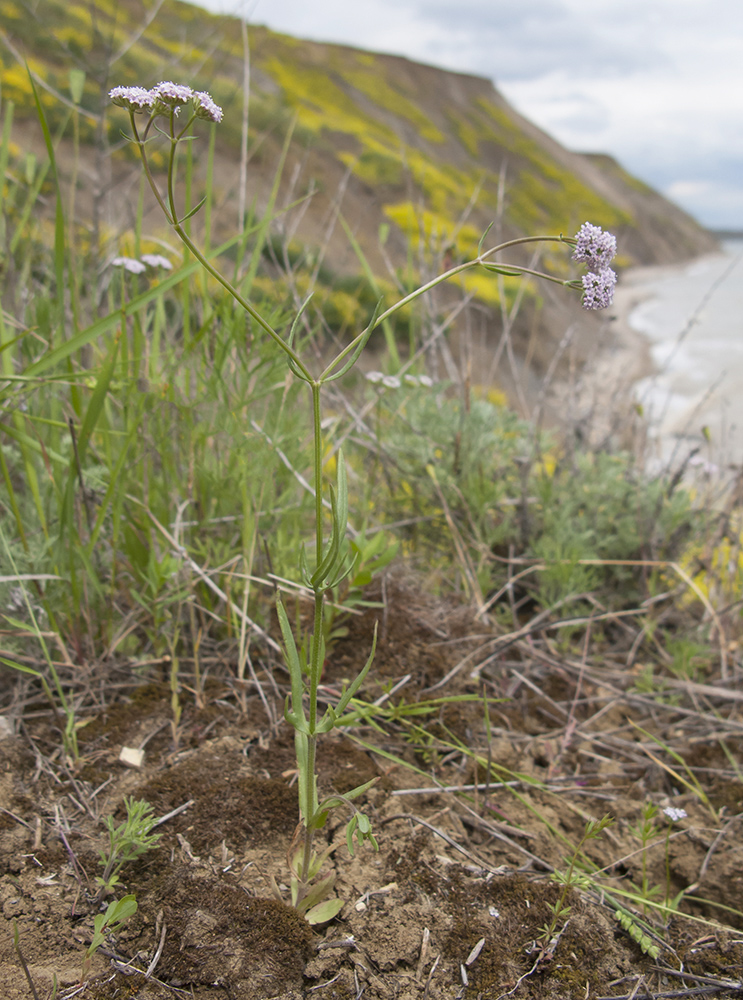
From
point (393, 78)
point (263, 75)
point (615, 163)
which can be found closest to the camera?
point (263, 75)

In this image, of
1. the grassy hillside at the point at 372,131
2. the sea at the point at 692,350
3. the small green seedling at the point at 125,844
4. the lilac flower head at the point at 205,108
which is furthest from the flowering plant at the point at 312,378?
the sea at the point at 692,350

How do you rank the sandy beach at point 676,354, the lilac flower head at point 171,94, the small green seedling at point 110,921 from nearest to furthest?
the lilac flower head at point 171,94 < the small green seedling at point 110,921 < the sandy beach at point 676,354

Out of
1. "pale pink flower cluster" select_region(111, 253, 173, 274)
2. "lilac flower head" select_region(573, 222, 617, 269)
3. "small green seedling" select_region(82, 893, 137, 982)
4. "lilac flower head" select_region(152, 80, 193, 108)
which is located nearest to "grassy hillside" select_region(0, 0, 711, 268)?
"pale pink flower cluster" select_region(111, 253, 173, 274)

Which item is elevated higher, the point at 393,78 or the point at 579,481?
the point at 393,78

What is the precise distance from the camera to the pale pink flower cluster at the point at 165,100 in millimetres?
826

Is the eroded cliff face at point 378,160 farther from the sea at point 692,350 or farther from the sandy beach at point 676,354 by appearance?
the sea at point 692,350

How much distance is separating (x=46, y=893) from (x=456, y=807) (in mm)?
774

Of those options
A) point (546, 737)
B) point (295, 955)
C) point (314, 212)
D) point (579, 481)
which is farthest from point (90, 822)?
point (314, 212)

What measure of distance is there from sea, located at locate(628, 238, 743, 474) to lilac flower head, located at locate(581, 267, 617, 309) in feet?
4.84

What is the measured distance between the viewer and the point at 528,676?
1903 mm

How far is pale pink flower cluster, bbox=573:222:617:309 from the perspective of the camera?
909 mm

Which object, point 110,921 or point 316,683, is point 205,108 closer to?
point 316,683

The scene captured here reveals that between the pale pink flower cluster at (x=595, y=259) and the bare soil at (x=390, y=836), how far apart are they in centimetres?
82

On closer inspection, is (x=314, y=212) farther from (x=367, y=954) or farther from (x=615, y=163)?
(x=615, y=163)
